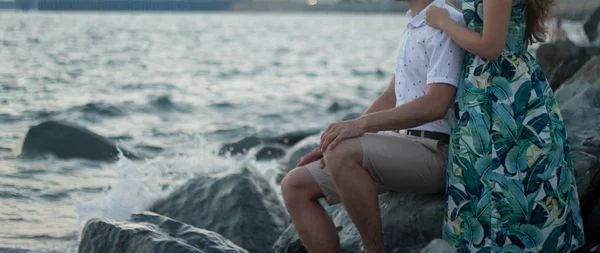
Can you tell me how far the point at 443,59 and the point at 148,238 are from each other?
168cm

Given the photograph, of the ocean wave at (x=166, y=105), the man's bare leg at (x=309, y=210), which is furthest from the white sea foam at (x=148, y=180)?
the ocean wave at (x=166, y=105)

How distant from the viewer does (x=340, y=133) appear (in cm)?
376

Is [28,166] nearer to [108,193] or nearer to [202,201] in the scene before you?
[108,193]

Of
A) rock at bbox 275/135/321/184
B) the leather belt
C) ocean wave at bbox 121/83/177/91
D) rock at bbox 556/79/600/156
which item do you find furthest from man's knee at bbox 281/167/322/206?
ocean wave at bbox 121/83/177/91

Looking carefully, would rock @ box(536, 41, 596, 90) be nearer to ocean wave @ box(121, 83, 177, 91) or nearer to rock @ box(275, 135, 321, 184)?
rock @ box(275, 135, 321, 184)

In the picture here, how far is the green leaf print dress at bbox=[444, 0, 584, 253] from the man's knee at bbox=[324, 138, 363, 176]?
0.42 m

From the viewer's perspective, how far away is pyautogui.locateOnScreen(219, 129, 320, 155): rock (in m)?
10.5

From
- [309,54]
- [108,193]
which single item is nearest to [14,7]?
[309,54]

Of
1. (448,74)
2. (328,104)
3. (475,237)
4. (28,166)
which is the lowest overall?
(328,104)

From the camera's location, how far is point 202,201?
242 inches

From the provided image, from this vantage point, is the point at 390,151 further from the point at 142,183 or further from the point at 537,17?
the point at 142,183

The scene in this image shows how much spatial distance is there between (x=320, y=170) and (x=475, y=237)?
0.76 metres

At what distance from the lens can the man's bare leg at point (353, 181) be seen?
12.2ft

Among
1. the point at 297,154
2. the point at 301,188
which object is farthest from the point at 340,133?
the point at 297,154
